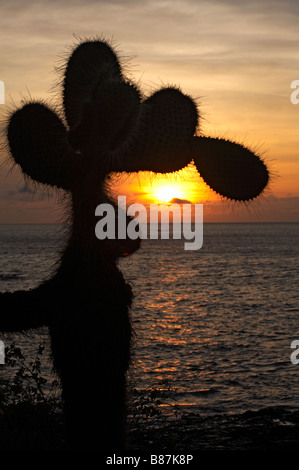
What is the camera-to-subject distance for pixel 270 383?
20.1m

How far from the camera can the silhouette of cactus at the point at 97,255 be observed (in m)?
5.02

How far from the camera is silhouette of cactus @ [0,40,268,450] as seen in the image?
502 centimetres

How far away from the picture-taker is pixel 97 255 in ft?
16.9

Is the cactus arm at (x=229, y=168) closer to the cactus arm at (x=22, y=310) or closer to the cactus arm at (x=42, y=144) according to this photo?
the cactus arm at (x=42, y=144)

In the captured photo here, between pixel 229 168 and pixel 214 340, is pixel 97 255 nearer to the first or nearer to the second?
pixel 229 168

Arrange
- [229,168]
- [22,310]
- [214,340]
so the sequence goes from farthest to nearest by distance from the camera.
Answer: [214,340]
[229,168]
[22,310]

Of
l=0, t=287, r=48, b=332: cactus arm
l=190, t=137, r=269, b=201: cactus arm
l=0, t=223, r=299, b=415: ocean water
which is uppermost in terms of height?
l=190, t=137, r=269, b=201: cactus arm

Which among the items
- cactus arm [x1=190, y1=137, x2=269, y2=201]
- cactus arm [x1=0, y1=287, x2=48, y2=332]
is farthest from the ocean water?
cactus arm [x1=190, y1=137, x2=269, y2=201]

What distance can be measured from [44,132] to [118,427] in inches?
111

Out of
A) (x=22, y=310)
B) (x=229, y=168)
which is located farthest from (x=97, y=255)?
(x=229, y=168)

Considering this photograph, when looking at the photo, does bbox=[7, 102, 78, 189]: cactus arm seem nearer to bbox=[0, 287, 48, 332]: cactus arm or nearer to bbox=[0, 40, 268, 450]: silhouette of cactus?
bbox=[0, 40, 268, 450]: silhouette of cactus
